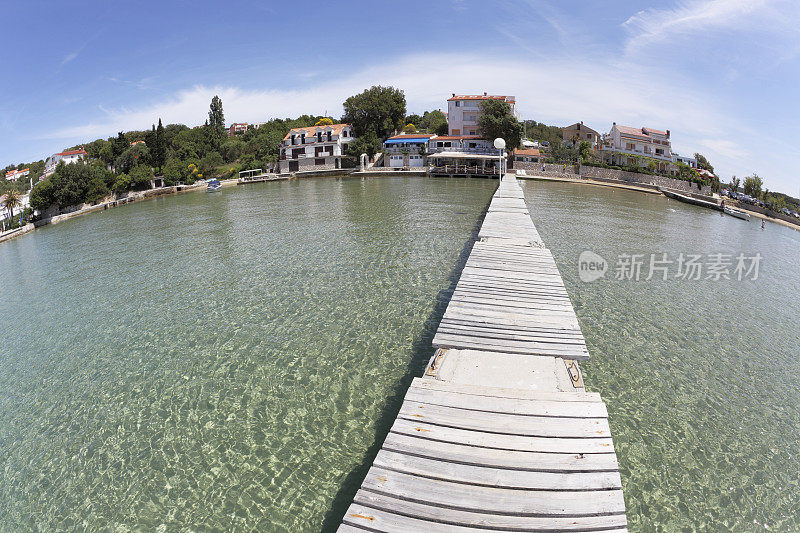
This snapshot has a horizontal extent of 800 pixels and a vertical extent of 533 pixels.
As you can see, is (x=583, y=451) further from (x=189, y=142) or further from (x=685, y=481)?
(x=189, y=142)

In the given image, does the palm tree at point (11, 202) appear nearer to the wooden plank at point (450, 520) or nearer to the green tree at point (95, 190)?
the green tree at point (95, 190)

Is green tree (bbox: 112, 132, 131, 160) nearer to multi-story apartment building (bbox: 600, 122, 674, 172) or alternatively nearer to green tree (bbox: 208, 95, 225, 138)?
green tree (bbox: 208, 95, 225, 138)

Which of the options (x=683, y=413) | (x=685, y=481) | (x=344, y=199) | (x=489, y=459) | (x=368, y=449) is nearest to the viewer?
(x=489, y=459)

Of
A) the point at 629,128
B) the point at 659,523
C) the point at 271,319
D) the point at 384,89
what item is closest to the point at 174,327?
the point at 271,319

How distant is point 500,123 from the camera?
57.1 m

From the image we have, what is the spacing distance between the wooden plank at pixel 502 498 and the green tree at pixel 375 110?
68.7 m

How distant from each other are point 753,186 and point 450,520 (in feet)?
233

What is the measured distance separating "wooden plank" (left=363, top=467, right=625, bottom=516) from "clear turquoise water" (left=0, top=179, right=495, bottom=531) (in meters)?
1.98

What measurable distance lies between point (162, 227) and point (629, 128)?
256 ft

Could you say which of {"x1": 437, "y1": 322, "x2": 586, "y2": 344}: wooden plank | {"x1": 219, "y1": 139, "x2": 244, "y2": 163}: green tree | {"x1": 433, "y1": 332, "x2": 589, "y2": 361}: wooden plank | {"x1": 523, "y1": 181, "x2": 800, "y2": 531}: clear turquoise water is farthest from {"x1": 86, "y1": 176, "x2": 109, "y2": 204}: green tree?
{"x1": 433, "y1": 332, "x2": 589, "y2": 361}: wooden plank

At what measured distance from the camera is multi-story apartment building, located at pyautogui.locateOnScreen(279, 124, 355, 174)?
69.8 metres

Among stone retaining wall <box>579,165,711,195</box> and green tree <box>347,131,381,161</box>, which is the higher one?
green tree <box>347,131,381,161</box>

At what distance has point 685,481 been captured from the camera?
5781 mm

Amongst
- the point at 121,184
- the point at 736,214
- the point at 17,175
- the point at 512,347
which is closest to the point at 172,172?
the point at 121,184
